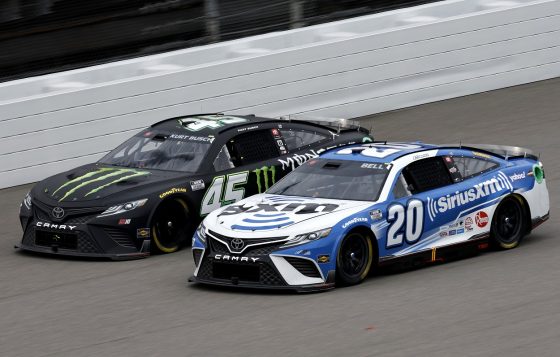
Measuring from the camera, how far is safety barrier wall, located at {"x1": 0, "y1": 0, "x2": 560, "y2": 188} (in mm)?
18047

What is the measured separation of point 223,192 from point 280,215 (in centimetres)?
264

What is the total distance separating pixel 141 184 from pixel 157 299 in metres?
2.42

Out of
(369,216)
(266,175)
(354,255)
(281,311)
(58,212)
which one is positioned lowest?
(281,311)

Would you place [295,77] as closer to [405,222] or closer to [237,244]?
[405,222]

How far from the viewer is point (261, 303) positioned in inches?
437

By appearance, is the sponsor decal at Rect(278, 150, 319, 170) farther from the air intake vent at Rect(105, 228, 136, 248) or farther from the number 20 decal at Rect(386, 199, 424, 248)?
the number 20 decal at Rect(386, 199, 424, 248)

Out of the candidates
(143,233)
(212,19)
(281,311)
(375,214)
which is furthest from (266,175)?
(212,19)

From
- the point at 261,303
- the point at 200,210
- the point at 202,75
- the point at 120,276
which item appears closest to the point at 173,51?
the point at 202,75

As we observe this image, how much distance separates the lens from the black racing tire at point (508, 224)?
42.4 ft

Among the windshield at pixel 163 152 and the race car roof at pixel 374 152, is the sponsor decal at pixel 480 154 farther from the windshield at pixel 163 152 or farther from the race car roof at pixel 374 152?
the windshield at pixel 163 152

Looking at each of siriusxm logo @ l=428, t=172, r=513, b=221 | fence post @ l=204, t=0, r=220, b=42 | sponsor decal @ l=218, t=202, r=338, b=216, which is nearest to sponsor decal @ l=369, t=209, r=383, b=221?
sponsor decal @ l=218, t=202, r=338, b=216

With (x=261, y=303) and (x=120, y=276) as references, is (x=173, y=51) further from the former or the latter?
(x=261, y=303)

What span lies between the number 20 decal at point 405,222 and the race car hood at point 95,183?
303cm

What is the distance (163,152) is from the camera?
48.0 feet
